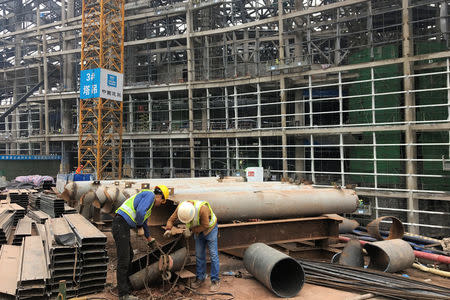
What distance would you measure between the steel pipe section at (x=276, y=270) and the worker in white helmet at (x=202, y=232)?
669mm

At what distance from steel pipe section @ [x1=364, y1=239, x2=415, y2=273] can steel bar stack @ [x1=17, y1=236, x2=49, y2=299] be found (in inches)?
242

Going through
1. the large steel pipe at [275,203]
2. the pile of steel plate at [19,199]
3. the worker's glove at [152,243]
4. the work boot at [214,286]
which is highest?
the large steel pipe at [275,203]

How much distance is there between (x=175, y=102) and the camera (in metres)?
27.7

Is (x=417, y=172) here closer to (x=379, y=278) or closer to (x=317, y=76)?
(x=317, y=76)

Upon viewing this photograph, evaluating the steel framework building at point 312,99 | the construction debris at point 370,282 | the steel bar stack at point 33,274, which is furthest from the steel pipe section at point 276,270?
the steel framework building at point 312,99

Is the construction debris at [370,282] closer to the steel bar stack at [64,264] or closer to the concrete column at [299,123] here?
the steel bar stack at [64,264]

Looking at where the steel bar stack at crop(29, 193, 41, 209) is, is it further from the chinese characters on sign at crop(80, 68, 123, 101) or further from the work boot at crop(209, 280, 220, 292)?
the chinese characters on sign at crop(80, 68, 123, 101)

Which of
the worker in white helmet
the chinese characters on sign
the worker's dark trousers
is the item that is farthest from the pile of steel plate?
the chinese characters on sign

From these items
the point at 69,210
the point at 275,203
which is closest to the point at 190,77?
the point at 69,210

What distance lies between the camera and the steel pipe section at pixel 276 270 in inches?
209

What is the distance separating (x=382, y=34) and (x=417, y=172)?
10069 millimetres

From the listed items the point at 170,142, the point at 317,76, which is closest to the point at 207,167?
the point at 170,142

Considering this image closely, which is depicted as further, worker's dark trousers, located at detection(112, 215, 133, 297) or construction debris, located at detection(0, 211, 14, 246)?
construction debris, located at detection(0, 211, 14, 246)

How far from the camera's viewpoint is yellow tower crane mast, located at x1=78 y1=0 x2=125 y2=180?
2481 cm
